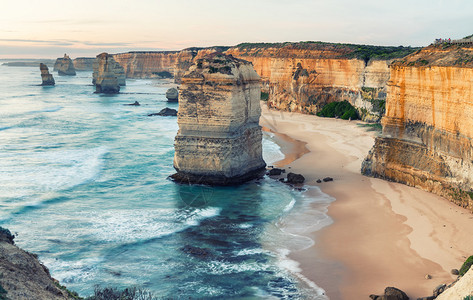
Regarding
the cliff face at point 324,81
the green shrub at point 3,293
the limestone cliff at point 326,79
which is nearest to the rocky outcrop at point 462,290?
the green shrub at point 3,293

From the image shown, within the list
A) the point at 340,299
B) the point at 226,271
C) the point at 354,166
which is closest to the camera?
the point at 340,299

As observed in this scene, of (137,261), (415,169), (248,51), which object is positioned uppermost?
(248,51)

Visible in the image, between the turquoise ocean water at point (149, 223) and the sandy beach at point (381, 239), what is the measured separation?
2.88 ft

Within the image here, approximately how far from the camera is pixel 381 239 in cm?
1830

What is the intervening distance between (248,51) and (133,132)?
45.6m

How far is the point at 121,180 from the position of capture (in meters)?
28.0

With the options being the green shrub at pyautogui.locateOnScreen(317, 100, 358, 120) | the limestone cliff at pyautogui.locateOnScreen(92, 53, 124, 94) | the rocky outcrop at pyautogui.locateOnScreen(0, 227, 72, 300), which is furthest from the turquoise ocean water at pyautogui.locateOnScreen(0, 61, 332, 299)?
the limestone cliff at pyautogui.locateOnScreen(92, 53, 124, 94)

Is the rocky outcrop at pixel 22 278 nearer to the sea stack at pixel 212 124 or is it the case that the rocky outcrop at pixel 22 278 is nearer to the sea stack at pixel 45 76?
the sea stack at pixel 212 124

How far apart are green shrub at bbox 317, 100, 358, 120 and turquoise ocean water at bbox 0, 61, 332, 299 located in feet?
56.1

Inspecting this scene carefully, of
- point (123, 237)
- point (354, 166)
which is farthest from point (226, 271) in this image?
point (354, 166)

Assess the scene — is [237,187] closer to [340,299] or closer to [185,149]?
[185,149]

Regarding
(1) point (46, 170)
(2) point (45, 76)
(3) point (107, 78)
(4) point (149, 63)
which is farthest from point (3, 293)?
(4) point (149, 63)

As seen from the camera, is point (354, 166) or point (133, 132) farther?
point (133, 132)

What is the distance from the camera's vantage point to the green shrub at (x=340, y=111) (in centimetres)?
5148
